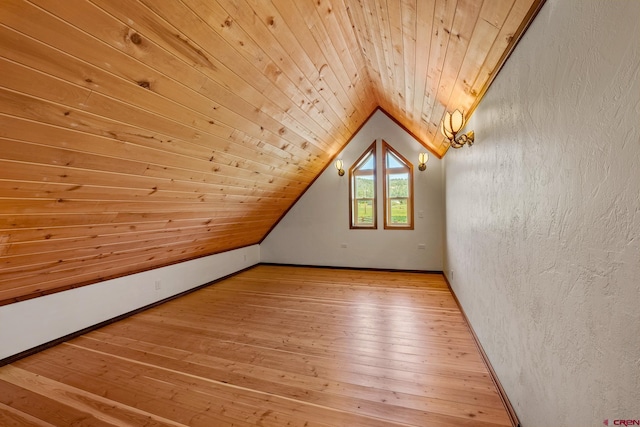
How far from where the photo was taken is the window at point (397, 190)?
477 centimetres

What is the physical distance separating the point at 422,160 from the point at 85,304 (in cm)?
496

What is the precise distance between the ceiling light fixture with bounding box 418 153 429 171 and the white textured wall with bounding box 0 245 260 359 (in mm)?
4048

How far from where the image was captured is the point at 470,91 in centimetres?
201

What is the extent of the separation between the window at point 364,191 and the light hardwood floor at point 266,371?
2040 mm

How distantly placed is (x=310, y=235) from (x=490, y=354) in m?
3.82

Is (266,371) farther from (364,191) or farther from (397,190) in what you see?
(397,190)

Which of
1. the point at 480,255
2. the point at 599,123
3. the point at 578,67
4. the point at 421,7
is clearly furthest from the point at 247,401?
the point at 421,7

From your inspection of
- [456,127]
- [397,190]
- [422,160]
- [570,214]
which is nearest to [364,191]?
[397,190]

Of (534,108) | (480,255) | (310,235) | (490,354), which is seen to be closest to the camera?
(534,108)

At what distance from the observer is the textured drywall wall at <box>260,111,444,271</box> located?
462 cm

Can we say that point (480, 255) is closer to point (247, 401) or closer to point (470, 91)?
point (470, 91)

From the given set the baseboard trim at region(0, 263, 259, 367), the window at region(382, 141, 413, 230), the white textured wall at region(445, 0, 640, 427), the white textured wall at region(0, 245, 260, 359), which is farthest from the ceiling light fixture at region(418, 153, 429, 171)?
the baseboard trim at region(0, 263, 259, 367)

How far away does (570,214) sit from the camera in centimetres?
90

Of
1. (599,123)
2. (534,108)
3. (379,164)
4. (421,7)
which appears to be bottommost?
(599,123)
